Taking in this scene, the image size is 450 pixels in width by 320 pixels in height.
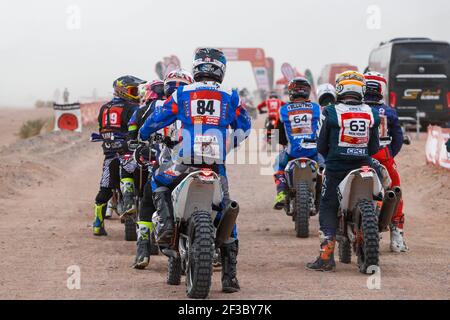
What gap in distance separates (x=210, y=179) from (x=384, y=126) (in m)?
3.92

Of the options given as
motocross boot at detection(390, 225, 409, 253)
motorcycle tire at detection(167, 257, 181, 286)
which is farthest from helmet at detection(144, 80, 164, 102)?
motocross boot at detection(390, 225, 409, 253)

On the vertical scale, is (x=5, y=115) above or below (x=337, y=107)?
below

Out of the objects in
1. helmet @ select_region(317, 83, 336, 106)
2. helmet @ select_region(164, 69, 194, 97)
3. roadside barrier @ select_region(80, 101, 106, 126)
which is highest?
helmet @ select_region(164, 69, 194, 97)

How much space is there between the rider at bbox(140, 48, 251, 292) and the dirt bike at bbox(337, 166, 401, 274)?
1.59 metres

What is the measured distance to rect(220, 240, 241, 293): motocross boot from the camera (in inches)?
367

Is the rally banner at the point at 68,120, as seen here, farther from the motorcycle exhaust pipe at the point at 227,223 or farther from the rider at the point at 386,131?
the motorcycle exhaust pipe at the point at 227,223

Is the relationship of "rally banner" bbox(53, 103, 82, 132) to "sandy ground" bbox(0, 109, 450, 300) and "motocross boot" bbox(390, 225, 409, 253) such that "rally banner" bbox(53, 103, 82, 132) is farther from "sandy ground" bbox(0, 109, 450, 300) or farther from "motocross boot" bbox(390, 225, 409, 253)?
"motocross boot" bbox(390, 225, 409, 253)

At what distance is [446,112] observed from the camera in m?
37.5

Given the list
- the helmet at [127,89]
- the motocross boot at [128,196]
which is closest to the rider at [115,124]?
the helmet at [127,89]

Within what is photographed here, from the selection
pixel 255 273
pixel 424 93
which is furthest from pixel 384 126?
pixel 424 93

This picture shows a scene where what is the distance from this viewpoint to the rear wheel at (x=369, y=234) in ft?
33.7

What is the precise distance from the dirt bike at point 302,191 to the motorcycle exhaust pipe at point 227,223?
455cm
